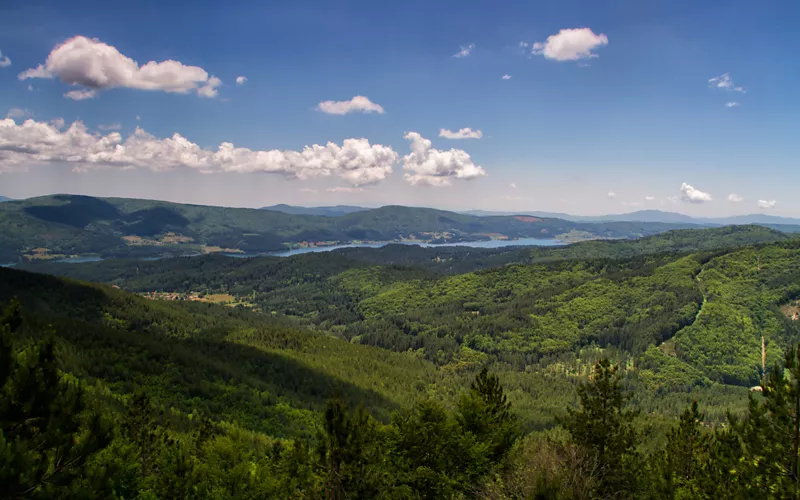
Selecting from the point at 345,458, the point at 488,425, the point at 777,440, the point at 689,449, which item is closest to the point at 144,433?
the point at 345,458

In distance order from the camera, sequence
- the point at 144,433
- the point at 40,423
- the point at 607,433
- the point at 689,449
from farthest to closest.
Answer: the point at 144,433 < the point at 689,449 < the point at 607,433 < the point at 40,423

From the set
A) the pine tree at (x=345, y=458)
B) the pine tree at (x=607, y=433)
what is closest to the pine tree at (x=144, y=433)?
the pine tree at (x=345, y=458)

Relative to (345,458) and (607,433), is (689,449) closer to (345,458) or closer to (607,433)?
(607,433)

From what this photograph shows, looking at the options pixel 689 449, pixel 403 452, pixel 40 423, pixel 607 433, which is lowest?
pixel 689 449

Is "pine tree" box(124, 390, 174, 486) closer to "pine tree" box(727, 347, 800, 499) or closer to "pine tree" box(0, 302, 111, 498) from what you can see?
"pine tree" box(0, 302, 111, 498)

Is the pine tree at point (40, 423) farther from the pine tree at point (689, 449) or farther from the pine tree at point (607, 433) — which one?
the pine tree at point (689, 449)

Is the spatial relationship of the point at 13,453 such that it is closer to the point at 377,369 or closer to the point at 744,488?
the point at 744,488

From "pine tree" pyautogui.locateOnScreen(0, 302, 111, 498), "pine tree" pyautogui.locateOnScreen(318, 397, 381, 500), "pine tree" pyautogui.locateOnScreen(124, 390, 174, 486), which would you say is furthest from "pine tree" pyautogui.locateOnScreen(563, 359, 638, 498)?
"pine tree" pyautogui.locateOnScreen(124, 390, 174, 486)
